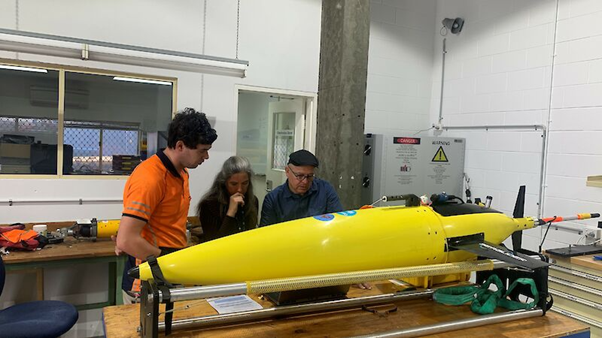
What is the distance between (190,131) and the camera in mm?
2008

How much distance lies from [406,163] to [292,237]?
328cm

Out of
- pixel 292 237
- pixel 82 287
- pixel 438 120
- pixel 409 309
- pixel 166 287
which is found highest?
pixel 438 120

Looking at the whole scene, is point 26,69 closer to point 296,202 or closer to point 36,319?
point 36,319

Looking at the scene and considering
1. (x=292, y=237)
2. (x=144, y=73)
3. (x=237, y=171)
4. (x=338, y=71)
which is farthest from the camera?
(x=144, y=73)

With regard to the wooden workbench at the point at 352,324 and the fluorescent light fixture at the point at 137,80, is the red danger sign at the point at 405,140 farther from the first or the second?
the wooden workbench at the point at 352,324

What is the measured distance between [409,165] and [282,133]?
156 cm

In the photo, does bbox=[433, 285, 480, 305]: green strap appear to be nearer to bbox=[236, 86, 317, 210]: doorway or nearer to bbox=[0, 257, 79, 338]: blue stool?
bbox=[0, 257, 79, 338]: blue stool

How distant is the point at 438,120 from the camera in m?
5.41

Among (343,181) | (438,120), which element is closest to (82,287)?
(343,181)

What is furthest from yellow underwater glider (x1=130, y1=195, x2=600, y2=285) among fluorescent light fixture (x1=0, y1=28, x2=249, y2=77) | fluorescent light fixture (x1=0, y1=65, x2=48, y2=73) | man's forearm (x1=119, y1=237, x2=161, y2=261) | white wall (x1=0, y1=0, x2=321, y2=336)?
fluorescent light fixture (x1=0, y1=65, x2=48, y2=73)

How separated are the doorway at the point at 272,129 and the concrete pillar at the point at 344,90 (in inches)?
48.4

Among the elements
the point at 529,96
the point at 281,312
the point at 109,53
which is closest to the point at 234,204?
the point at 281,312

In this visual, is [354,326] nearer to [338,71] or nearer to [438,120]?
[338,71]

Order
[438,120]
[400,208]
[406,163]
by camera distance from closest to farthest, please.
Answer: [400,208] < [406,163] < [438,120]
